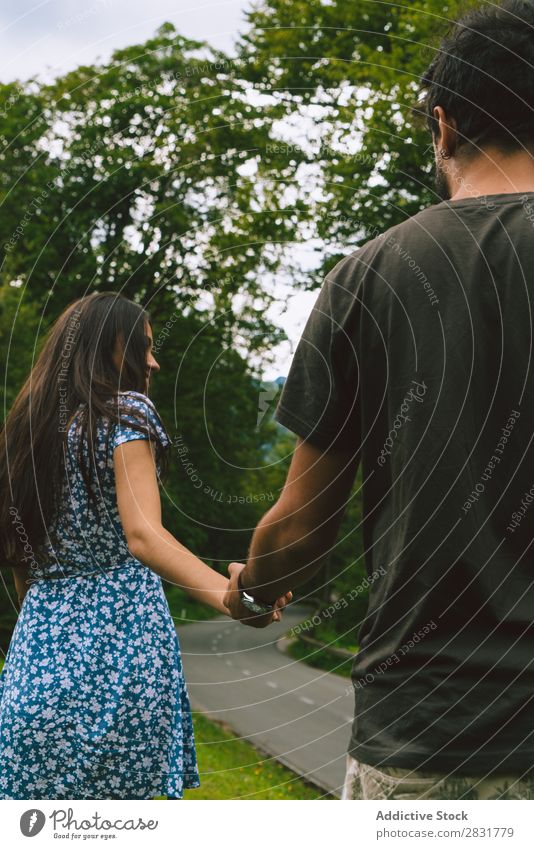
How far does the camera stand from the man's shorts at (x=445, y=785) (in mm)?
1706

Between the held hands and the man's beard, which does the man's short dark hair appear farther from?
the held hands

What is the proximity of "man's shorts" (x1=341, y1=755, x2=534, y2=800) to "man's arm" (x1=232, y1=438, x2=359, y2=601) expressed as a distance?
1.52ft

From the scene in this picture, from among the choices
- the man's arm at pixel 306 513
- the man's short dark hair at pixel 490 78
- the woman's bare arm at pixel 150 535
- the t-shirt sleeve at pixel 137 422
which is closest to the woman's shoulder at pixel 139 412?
the t-shirt sleeve at pixel 137 422

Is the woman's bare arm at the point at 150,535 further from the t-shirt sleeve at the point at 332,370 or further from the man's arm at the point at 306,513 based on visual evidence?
the t-shirt sleeve at the point at 332,370

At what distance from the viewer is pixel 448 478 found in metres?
1.74

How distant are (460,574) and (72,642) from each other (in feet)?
4.95

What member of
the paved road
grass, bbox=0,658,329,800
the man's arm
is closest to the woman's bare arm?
the man's arm

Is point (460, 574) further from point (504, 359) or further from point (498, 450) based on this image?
point (504, 359)

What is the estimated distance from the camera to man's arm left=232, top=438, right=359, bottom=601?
1886mm

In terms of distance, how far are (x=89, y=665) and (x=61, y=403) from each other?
0.83 m

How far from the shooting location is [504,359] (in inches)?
68.4

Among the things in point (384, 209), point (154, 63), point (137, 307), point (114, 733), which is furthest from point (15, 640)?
point (154, 63)

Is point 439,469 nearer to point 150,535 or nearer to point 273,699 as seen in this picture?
point 150,535

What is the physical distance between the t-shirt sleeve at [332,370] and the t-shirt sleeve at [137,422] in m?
0.96
